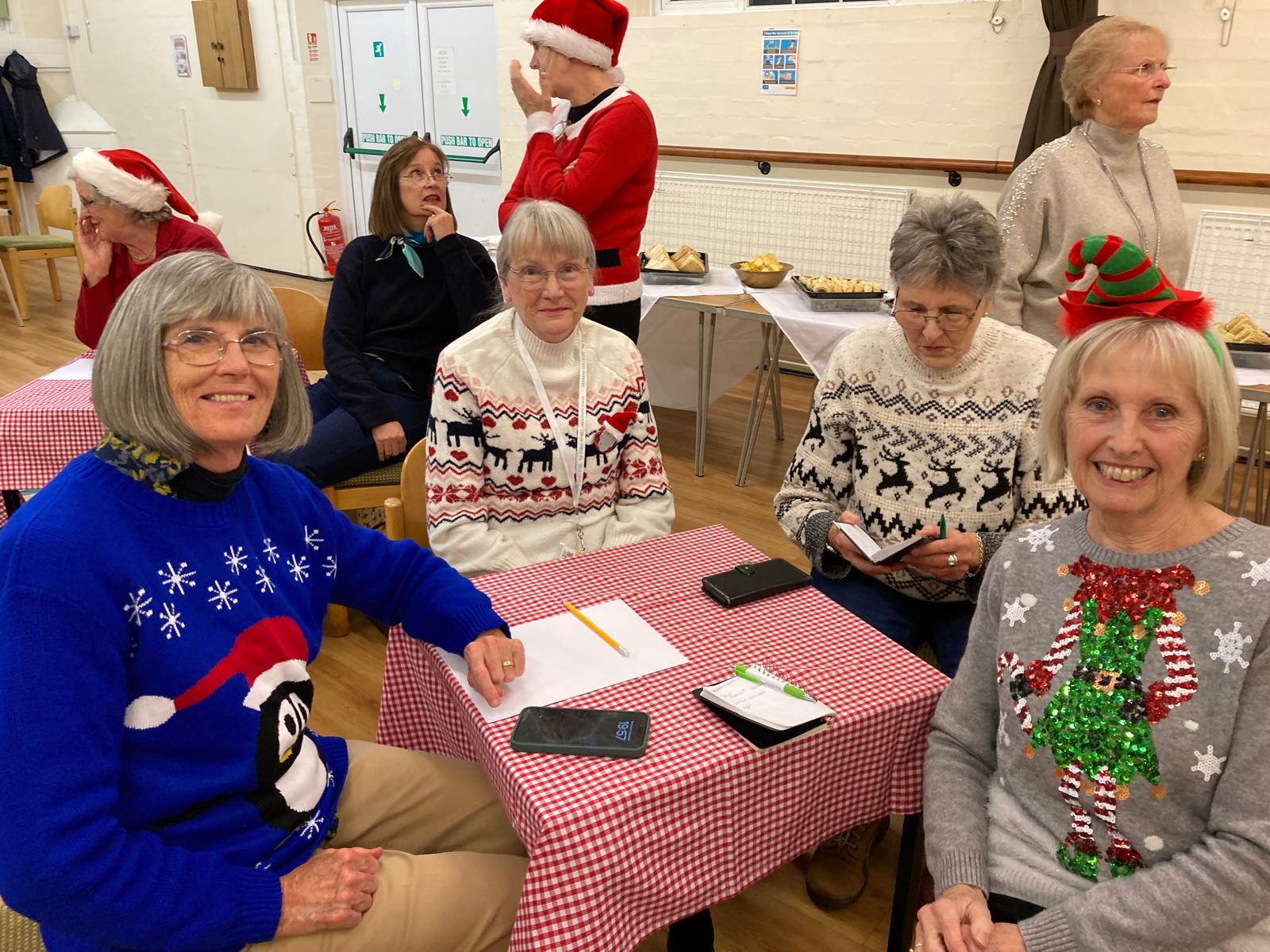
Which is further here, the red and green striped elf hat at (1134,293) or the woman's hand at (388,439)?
the woman's hand at (388,439)

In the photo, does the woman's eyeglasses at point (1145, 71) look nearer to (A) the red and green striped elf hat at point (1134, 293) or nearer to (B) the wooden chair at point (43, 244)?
(A) the red and green striped elf hat at point (1134, 293)

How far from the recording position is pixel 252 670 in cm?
115

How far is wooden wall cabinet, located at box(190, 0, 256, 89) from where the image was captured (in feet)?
24.6

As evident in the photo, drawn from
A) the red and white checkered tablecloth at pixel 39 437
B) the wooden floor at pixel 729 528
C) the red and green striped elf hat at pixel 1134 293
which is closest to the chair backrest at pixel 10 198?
the wooden floor at pixel 729 528

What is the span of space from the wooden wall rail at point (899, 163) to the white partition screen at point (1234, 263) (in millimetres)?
140

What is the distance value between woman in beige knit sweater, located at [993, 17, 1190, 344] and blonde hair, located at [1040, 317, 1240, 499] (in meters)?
1.60

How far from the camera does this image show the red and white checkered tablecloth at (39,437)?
251 centimetres

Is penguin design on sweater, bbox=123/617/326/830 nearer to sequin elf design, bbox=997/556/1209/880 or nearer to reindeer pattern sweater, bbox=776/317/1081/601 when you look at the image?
sequin elf design, bbox=997/556/1209/880

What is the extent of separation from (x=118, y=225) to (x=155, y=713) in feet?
7.47

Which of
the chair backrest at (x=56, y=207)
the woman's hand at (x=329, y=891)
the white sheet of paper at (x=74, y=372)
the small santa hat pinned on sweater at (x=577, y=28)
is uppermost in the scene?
the small santa hat pinned on sweater at (x=577, y=28)

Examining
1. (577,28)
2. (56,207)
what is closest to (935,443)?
(577,28)

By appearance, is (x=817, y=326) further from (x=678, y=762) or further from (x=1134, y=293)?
(x=678, y=762)

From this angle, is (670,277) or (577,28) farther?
(670,277)

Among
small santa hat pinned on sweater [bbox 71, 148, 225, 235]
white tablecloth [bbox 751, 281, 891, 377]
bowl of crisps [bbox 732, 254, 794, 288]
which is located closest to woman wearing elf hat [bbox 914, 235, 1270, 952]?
white tablecloth [bbox 751, 281, 891, 377]
